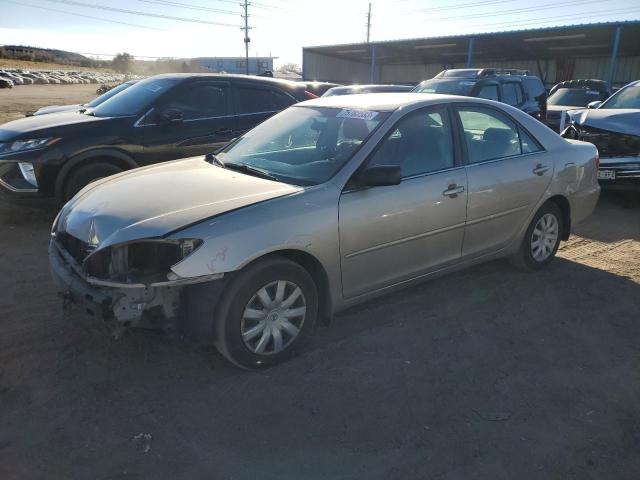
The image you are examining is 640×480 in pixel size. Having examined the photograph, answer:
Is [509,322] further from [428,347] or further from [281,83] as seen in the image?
[281,83]

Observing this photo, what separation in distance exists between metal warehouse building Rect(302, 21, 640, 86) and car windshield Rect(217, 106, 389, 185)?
24.8 meters

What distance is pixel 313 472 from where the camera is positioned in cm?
246

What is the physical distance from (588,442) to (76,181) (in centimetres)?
548

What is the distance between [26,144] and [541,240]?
5.49 meters

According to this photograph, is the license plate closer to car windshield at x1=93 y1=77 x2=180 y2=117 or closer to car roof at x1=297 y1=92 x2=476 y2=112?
car roof at x1=297 y1=92 x2=476 y2=112

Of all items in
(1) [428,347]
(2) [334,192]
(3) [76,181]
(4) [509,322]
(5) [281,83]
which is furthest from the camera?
(5) [281,83]

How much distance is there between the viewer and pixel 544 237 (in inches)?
194

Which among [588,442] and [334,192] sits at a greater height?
[334,192]

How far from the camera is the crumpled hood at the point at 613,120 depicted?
7.39 m

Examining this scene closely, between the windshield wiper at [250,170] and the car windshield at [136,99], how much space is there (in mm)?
2991

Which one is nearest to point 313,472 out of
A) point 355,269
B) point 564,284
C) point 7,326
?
point 355,269

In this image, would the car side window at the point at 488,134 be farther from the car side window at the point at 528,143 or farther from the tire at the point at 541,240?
the tire at the point at 541,240

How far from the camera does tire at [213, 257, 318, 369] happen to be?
3006 millimetres

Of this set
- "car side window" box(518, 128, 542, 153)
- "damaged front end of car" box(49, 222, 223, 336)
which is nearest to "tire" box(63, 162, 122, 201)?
"damaged front end of car" box(49, 222, 223, 336)
